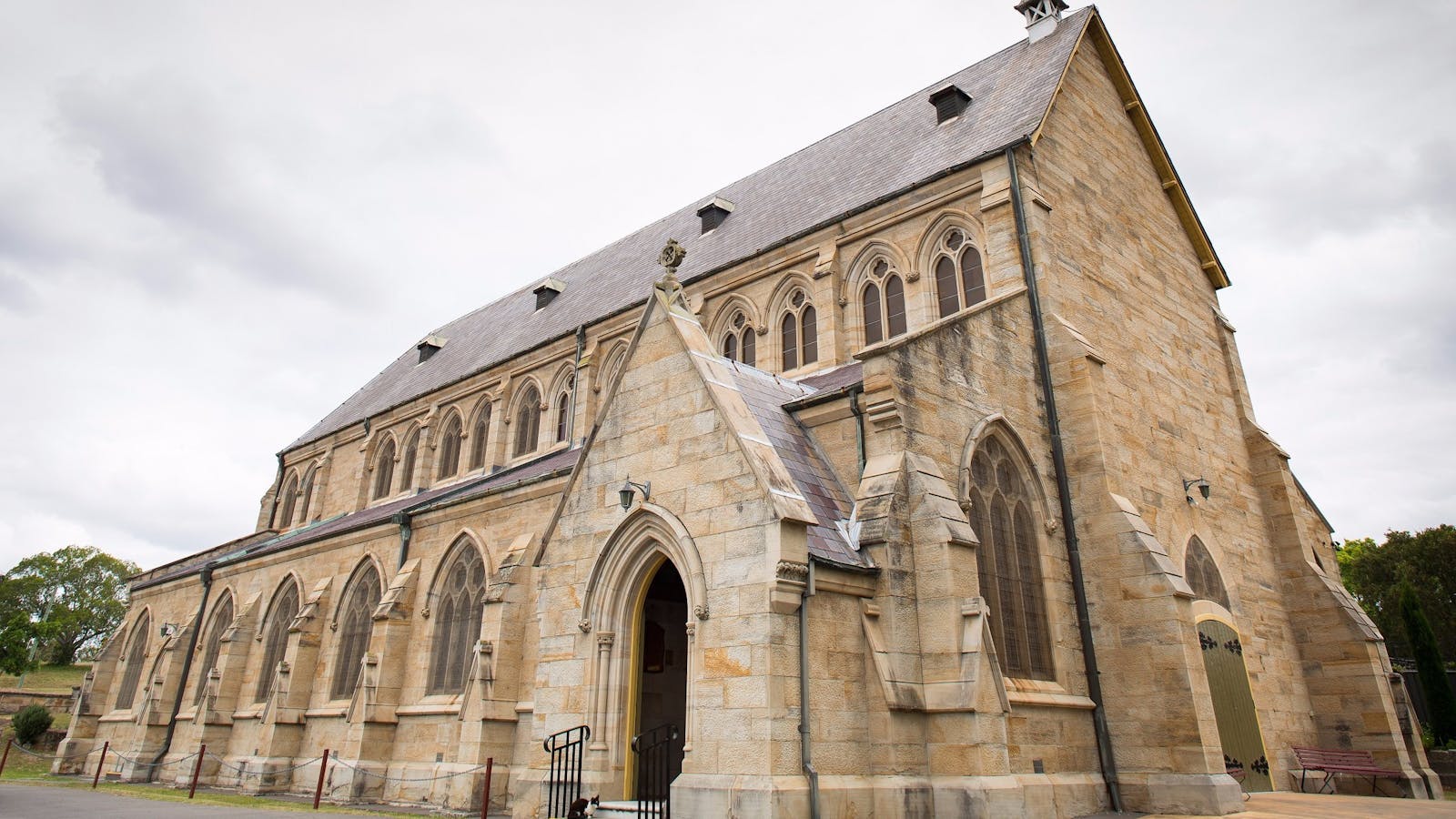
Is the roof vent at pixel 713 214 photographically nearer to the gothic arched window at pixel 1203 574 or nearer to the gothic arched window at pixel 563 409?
the gothic arched window at pixel 563 409

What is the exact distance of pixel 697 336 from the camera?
11.2m

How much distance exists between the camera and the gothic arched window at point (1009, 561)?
455 inches

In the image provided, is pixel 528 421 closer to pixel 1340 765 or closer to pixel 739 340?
pixel 739 340

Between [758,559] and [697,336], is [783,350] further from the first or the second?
[758,559]

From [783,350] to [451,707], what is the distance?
9.89 m

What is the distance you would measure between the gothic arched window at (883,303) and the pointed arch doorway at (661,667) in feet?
23.5

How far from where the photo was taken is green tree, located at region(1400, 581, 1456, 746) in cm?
2220

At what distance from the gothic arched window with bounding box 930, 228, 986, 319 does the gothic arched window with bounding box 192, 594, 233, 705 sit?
869 inches

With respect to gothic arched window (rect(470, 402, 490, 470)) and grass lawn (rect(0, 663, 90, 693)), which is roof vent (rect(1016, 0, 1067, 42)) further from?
grass lawn (rect(0, 663, 90, 693))

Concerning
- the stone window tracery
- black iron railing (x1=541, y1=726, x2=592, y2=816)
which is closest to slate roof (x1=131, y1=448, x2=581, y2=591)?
the stone window tracery

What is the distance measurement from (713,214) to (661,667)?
1546cm

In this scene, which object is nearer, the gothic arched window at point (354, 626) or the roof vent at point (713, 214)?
the gothic arched window at point (354, 626)

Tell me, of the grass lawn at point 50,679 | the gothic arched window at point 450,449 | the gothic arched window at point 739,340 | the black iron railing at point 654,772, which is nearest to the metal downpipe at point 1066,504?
the black iron railing at point 654,772

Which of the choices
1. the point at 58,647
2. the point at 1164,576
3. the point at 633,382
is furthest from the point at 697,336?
the point at 58,647
